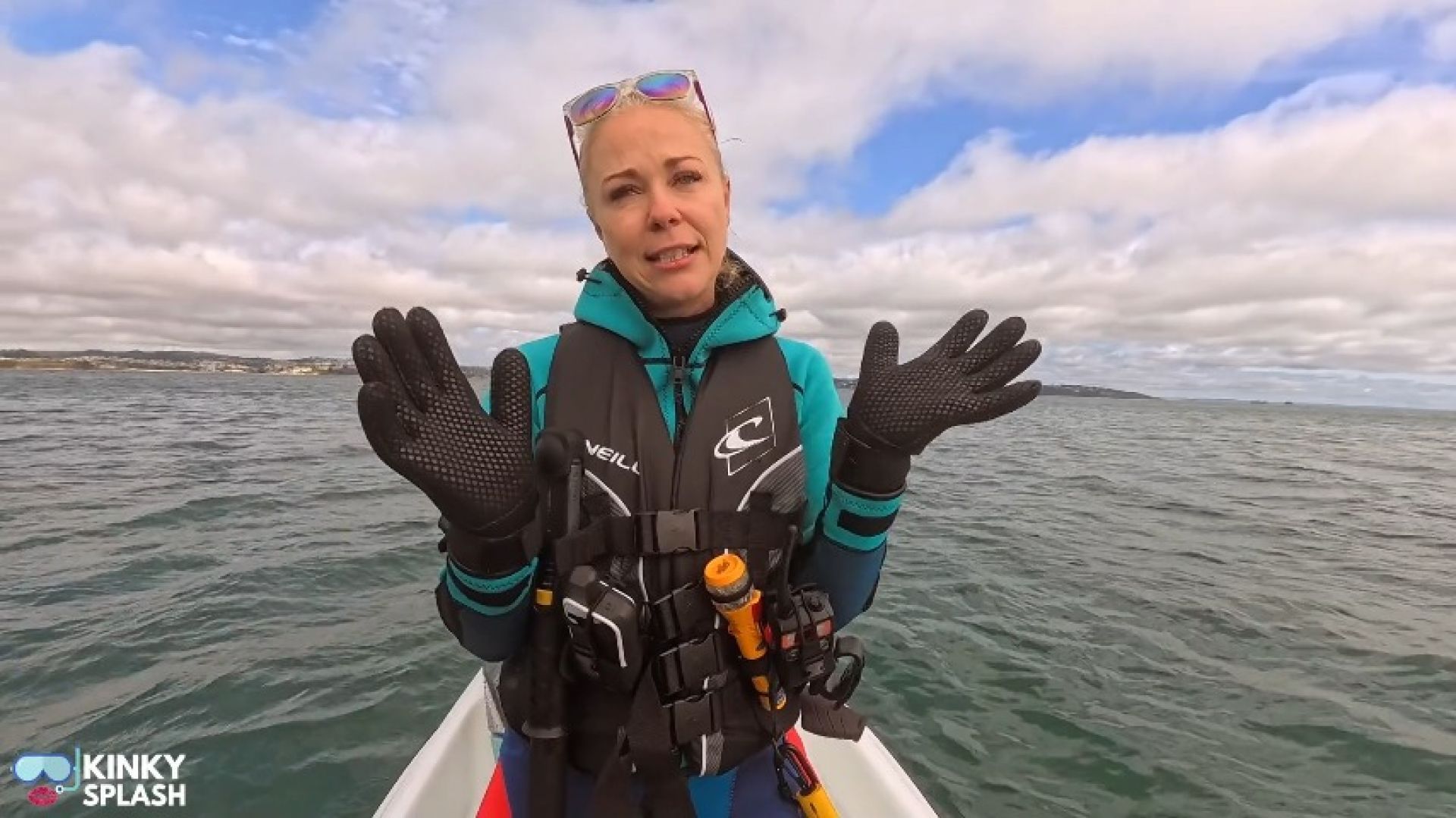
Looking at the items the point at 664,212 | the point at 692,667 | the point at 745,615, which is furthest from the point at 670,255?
the point at 692,667

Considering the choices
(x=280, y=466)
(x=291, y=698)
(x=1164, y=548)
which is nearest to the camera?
(x=291, y=698)

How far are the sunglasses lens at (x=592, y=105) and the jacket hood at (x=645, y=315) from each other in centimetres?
54

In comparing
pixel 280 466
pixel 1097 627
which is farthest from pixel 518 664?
pixel 280 466

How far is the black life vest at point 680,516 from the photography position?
7.70ft

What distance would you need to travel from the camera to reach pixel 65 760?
5.71 metres

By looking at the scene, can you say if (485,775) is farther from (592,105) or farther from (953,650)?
(953,650)

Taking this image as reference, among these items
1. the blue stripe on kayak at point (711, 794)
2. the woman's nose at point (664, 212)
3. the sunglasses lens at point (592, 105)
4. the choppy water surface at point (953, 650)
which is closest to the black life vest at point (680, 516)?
the blue stripe on kayak at point (711, 794)

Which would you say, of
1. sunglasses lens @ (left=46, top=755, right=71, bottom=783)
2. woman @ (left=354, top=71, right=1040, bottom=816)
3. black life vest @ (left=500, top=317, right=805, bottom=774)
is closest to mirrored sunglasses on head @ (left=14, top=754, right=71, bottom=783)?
sunglasses lens @ (left=46, top=755, right=71, bottom=783)

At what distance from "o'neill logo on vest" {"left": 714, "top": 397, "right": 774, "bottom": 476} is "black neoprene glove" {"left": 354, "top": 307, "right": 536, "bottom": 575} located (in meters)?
0.70

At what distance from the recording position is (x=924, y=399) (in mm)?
2291

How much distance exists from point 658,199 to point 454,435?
3.38ft

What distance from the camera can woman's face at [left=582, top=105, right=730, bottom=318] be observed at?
2.43 m

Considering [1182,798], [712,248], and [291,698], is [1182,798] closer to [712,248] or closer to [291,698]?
[712,248]

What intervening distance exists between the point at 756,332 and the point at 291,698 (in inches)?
255
